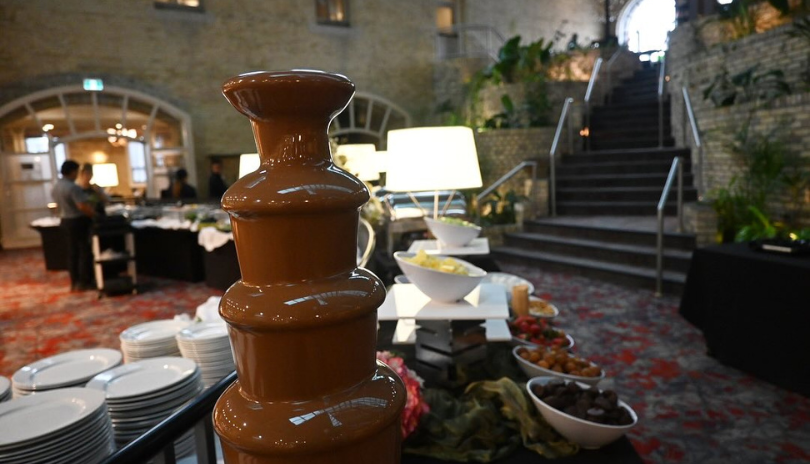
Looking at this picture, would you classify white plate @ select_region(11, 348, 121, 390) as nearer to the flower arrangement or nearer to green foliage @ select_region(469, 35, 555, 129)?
the flower arrangement

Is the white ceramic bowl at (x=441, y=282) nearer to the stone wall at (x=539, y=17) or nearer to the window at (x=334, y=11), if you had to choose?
the window at (x=334, y=11)

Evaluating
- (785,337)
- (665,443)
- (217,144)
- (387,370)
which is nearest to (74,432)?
(387,370)

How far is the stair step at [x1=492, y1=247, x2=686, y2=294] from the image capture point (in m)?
5.37

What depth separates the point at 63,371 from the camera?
5.65 ft

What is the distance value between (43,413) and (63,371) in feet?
1.64

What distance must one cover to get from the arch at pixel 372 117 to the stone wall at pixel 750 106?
6758 mm

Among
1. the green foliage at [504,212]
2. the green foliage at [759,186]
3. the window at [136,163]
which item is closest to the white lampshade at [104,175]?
the green foliage at [504,212]

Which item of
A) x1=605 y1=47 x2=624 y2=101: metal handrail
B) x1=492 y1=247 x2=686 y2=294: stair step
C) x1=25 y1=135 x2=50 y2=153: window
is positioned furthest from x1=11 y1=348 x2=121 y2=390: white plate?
x1=605 y1=47 x2=624 y2=101: metal handrail

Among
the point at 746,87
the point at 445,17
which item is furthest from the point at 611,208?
the point at 445,17

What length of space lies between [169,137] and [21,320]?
6586 mm

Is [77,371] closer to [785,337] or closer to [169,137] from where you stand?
[785,337]

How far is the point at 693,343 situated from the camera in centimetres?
389

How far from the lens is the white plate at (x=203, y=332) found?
73.7 inches

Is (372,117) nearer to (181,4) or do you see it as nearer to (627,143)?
(181,4)
